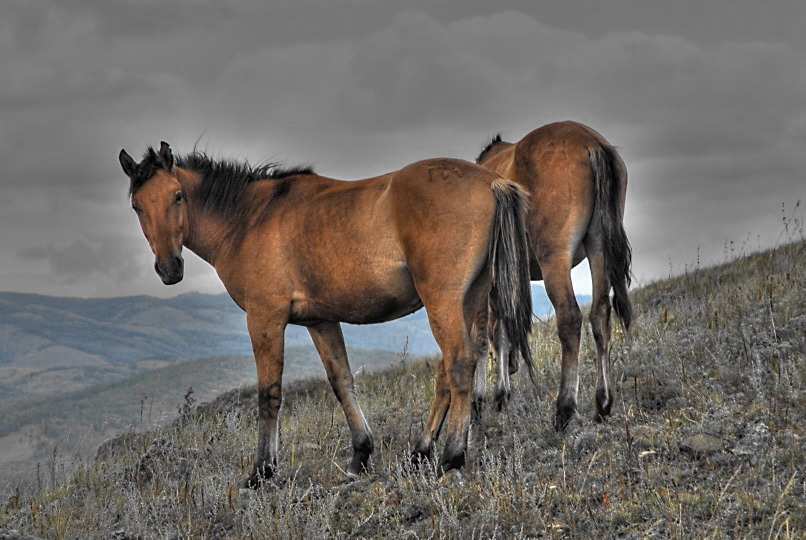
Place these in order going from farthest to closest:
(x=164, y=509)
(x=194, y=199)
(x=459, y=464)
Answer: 1. (x=194, y=199)
2. (x=164, y=509)
3. (x=459, y=464)

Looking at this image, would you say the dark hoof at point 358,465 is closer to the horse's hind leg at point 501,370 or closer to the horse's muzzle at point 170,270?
the horse's hind leg at point 501,370

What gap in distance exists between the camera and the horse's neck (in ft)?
23.7

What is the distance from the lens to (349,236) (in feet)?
20.2

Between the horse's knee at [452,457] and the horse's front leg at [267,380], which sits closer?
the horse's knee at [452,457]

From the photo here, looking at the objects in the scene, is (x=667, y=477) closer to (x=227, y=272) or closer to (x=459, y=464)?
(x=459, y=464)

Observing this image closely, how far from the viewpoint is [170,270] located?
703cm

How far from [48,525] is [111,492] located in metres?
1.13

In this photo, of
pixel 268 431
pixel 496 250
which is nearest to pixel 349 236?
pixel 496 250

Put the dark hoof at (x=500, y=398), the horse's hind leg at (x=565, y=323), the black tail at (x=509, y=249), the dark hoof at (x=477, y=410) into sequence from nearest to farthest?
the black tail at (x=509, y=249), the horse's hind leg at (x=565, y=323), the dark hoof at (x=477, y=410), the dark hoof at (x=500, y=398)

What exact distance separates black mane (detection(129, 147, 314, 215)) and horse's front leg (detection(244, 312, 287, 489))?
138 centimetres

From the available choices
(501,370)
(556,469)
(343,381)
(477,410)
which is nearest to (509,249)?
(556,469)

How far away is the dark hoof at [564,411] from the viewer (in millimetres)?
6883

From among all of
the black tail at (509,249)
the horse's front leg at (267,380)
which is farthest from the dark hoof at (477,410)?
the horse's front leg at (267,380)

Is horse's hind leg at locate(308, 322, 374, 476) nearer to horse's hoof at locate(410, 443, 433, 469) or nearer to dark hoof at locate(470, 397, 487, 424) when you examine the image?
horse's hoof at locate(410, 443, 433, 469)
